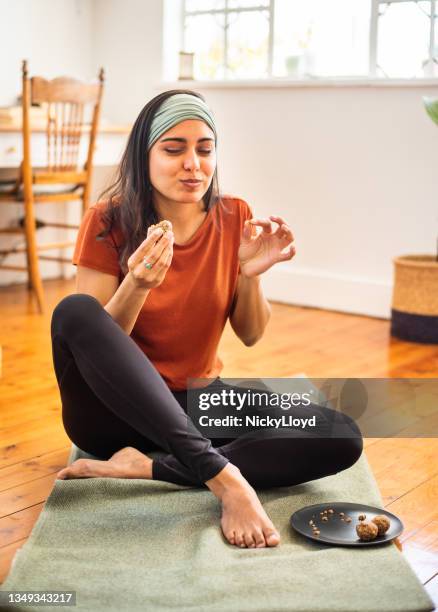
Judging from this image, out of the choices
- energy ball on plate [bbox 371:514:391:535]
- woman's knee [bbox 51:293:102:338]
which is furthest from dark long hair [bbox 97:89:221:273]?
energy ball on plate [bbox 371:514:391:535]

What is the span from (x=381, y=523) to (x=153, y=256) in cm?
62

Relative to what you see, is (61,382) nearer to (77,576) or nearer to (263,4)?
(77,576)

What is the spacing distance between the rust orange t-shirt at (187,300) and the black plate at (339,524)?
41 cm

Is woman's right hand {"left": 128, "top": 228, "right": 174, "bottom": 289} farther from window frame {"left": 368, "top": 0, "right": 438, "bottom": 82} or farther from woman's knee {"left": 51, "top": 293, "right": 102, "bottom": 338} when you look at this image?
window frame {"left": 368, "top": 0, "right": 438, "bottom": 82}

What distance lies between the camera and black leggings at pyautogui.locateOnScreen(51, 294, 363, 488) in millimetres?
1584

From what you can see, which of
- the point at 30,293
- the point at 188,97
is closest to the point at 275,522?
the point at 188,97

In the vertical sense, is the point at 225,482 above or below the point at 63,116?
below

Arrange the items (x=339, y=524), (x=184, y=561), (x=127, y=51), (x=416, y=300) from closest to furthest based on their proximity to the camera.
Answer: (x=184, y=561) → (x=339, y=524) → (x=416, y=300) → (x=127, y=51)

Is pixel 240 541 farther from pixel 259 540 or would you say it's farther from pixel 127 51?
pixel 127 51

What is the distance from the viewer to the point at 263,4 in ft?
13.8

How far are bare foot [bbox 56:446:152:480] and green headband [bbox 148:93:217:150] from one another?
0.64 meters

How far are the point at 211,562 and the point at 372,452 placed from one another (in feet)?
2.64

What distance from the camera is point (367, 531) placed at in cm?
155

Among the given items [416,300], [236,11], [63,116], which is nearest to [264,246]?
[416,300]
